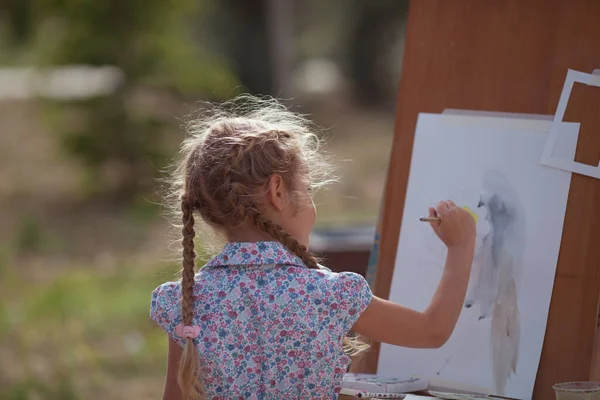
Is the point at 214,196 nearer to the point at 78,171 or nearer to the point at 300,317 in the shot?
the point at 300,317

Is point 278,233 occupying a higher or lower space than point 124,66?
lower

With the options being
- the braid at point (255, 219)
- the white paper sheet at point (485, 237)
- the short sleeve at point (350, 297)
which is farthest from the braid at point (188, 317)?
the white paper sheet at point (485, 237)

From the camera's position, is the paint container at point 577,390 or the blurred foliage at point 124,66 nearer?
the paint container at point 577,390

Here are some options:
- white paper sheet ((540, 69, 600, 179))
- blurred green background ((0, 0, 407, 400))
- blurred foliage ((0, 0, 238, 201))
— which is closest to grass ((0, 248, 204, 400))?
blurred green background ((0, 0, 407, 400))

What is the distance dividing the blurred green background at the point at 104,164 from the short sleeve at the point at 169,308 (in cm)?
160

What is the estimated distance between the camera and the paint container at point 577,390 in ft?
7.04

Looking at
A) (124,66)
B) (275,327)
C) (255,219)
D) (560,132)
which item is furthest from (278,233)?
(124,66)

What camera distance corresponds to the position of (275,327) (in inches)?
80.7

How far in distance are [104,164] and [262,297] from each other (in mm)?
8055

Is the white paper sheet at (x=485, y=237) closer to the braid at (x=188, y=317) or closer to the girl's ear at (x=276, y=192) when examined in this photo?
the girl's ear at (x=276, y=192)

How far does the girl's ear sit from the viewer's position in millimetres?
2094

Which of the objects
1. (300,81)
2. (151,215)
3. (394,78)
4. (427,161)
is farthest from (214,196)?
→ (394,78)

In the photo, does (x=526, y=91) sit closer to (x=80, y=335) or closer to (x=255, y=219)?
(x=255, y=219)

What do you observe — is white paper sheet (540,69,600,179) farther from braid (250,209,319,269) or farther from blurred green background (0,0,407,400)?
blurred green background (0,0,407,400)
